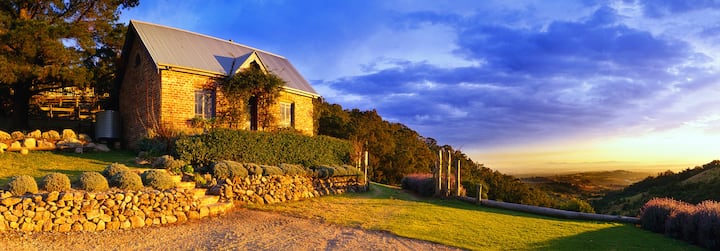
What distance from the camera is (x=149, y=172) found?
12.2 meters

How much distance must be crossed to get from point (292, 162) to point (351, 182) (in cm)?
277

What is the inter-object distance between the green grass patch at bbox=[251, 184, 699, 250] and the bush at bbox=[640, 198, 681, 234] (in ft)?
1.36

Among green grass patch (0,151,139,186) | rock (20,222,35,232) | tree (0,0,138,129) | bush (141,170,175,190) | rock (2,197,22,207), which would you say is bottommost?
rock (20,222,35,232)

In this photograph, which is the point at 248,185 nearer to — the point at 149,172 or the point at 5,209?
the point at 149,172

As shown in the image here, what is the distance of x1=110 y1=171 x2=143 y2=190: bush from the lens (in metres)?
11.1

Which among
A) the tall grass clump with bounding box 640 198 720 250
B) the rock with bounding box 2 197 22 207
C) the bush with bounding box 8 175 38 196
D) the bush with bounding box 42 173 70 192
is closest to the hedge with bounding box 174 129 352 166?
the bush with bounding box 42 173 70 192

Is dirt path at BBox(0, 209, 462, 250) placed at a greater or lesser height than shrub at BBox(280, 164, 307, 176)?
lesser

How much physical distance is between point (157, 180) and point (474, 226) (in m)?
8.72

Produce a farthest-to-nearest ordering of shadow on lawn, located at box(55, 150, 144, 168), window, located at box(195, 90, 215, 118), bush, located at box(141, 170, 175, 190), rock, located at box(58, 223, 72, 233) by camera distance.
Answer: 1. window, located at box(195, 90, 215, 118)
2. shadow on lawn, located at box(55, 150, 144, 168)
3. bush, located at box(141, 170, 175, 190)
4. rock, located at box(58, 223, 72, 233)

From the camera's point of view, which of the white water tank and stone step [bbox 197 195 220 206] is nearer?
stone step [bbox 197 195 220 206]

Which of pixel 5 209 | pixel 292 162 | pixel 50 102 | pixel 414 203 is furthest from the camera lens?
pixel 50 102

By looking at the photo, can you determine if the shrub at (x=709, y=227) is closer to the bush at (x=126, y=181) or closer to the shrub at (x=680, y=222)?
the shrub at (x=680, y=222)

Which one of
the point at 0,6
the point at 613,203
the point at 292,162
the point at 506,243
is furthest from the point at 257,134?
the point at 613,203

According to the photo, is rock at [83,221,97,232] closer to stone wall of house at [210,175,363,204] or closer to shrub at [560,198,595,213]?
stone wall of house at [210,175,363,204]
